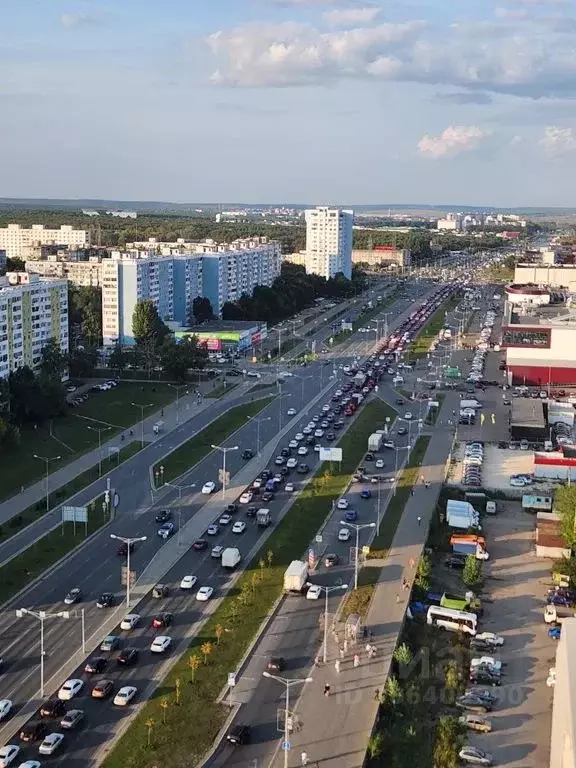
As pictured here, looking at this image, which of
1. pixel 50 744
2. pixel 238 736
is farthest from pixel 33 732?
pixel 238 736

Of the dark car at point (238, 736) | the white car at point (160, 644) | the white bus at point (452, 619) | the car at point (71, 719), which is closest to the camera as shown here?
the dark car at point (238, 736)

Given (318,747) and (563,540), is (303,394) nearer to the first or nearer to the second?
(563,540)

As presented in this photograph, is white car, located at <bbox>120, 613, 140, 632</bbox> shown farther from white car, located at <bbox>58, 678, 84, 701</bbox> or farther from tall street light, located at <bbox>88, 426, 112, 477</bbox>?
tall street light, located at <bbox>88, 426, 112, 477</bbox>

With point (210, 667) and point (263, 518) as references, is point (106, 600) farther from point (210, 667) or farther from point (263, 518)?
point (263, 518)

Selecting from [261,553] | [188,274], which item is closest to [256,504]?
[261,553]

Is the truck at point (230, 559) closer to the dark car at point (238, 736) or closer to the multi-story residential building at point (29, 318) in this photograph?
the dark car at point (238, 736)

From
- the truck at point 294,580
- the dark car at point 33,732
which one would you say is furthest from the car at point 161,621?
the dark car at point 33,732
